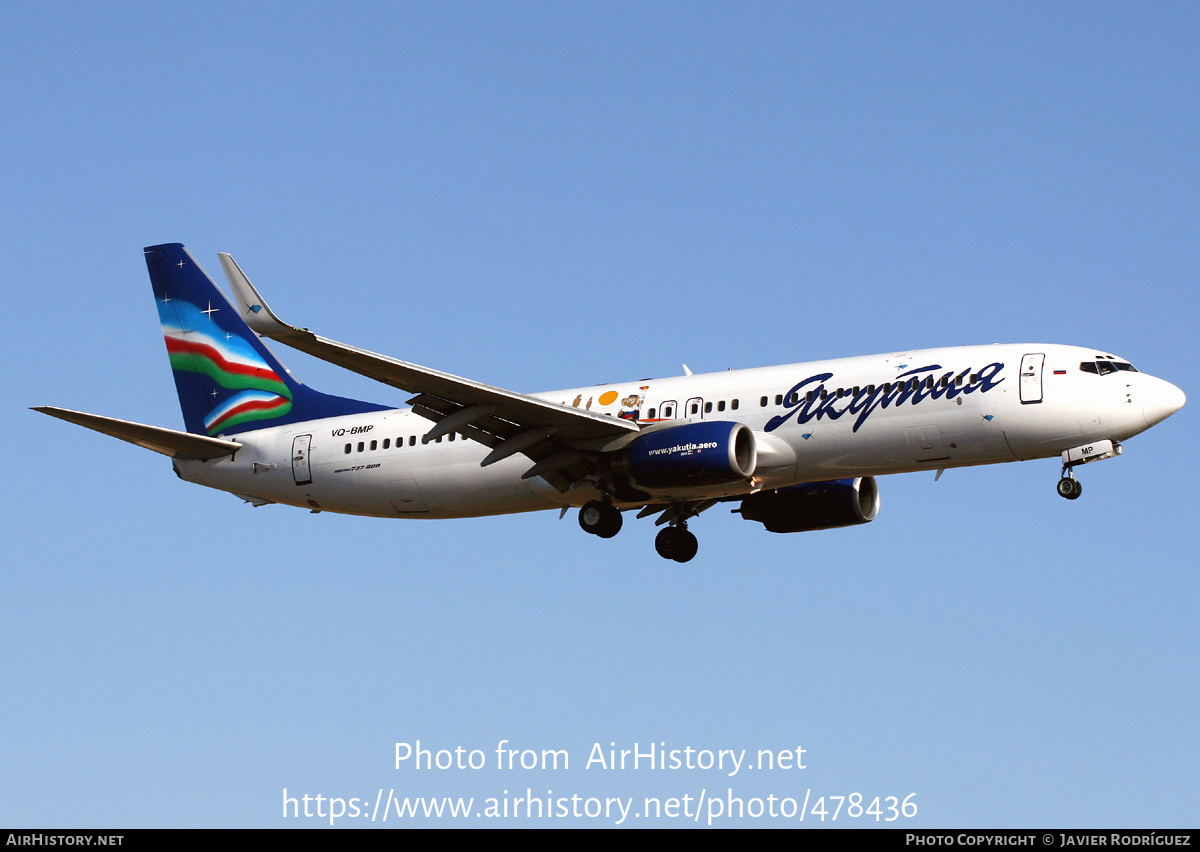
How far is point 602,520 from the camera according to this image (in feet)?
121

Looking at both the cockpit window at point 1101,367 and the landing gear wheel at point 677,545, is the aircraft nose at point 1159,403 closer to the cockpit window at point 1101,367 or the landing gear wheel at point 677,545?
the cockpit window at point 1101,367

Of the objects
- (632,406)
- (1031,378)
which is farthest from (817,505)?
(1031,378)

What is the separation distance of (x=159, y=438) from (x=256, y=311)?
10373mm

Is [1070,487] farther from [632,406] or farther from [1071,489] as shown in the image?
[632,406]

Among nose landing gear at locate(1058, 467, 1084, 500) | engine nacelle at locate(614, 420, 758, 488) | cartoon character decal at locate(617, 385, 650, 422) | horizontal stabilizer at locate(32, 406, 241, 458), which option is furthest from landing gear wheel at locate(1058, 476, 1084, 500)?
horizontal stabilizer at locate(32, 406, 241, 458)

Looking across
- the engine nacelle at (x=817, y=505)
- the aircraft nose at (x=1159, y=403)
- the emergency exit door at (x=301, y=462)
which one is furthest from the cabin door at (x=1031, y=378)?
the emergency exit door at (x=301, y=462)

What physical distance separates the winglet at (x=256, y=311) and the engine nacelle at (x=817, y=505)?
1469 cm

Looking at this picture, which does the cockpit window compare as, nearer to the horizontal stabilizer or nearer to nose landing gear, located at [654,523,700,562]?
nose landing gear, located at [654,523,700,562]

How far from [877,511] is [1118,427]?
29.3 ft

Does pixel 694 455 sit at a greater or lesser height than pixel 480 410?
lesser

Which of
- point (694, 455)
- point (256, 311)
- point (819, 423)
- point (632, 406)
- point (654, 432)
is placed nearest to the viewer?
point (256, 311)

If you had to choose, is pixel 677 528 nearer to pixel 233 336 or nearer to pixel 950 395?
pixel 950 395

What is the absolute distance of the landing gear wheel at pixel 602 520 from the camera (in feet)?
121

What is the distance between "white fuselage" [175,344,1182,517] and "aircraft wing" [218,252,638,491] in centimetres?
116
